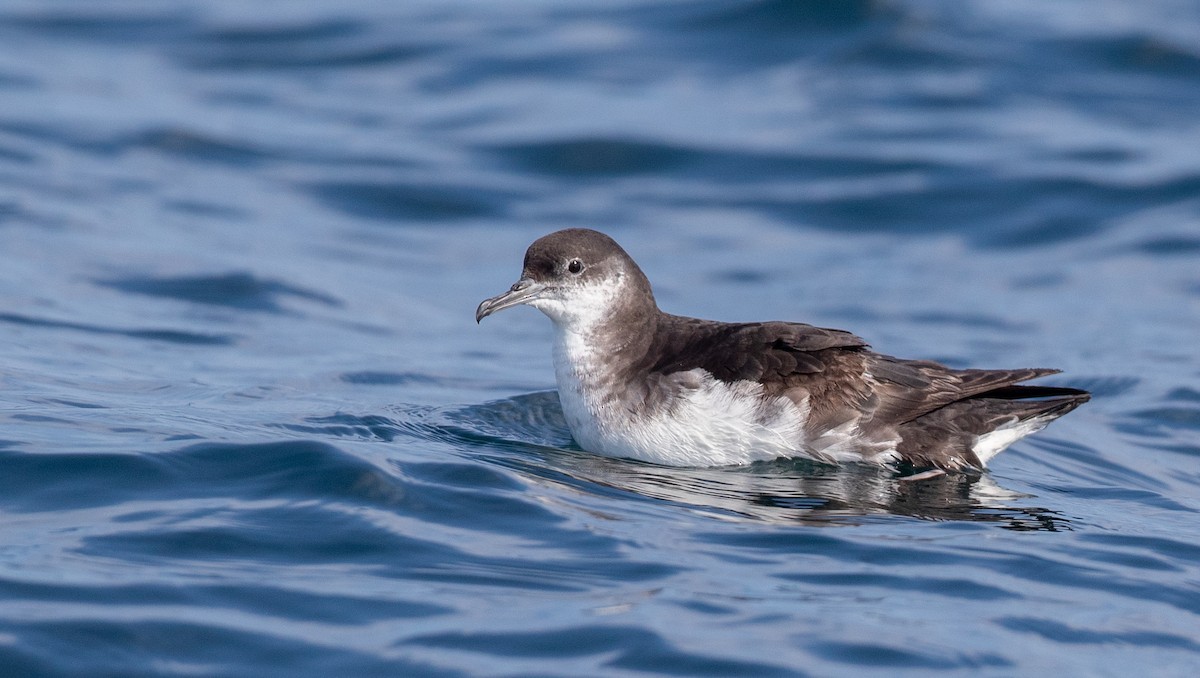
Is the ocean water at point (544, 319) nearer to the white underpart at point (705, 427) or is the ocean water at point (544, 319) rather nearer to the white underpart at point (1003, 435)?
the white underpart at point (705, 427)

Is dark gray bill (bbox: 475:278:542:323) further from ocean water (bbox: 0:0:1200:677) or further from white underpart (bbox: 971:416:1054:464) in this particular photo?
white underpart (bbox: 971:416:1054:464)

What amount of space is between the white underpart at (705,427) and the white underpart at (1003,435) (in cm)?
54

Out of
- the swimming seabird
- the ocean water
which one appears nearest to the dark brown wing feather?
the swimming seabird

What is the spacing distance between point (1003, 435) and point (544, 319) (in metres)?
5.84

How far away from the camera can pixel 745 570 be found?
6086 mm

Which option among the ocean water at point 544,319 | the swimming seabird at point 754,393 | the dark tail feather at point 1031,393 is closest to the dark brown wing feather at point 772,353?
the swimming seabird at point 754,393

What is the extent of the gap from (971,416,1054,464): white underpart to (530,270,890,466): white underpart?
0.54 m

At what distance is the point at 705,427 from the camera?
7.74 m

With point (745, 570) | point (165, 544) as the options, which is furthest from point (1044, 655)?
point (165, 544)

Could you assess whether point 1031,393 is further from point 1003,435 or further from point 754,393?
point 754,393

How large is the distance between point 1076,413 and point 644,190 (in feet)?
21.6

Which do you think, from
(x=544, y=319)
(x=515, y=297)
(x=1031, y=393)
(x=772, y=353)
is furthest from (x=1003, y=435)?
(x=544, y=319)

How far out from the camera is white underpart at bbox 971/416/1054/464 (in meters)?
8.01

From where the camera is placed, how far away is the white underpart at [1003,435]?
8008 mm
